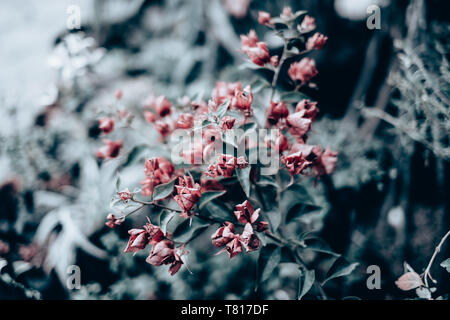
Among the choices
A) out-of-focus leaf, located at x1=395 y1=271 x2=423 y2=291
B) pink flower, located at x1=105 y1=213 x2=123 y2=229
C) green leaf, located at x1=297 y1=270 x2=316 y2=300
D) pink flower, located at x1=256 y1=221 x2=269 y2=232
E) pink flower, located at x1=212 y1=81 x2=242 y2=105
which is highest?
pink flower, located at x1=212 y1=81 x2=242 y2=105

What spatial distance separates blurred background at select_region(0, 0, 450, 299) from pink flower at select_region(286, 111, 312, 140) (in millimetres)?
343

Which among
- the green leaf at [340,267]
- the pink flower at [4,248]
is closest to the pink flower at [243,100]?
the green leaf at [340,267]

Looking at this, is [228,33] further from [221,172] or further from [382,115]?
[221,172]

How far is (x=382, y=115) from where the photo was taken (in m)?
1.57

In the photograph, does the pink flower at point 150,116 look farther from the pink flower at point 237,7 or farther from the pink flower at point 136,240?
the pink flower at point 237,7

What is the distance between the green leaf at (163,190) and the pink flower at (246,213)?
7.7 inches

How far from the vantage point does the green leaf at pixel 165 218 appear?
33.0 inches

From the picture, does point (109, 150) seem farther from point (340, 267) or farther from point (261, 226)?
point (340, 267)

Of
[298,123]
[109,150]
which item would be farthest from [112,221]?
[298,123]

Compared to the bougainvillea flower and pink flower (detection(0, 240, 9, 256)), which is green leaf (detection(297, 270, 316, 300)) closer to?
the bougainvillea flower

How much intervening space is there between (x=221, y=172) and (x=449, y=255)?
1071 mm

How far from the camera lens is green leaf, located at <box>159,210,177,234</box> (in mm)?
838


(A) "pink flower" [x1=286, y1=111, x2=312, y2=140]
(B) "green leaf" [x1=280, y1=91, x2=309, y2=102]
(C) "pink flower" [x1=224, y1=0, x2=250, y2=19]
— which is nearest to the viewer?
(A) "pink flower" [x1=286, y1=111, x2=312, y2=140]

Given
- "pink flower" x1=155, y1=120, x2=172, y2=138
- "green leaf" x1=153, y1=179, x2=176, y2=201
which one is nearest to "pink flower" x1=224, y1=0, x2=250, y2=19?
"pink flower" x1=155, y1=120, x2=172, y2=138
